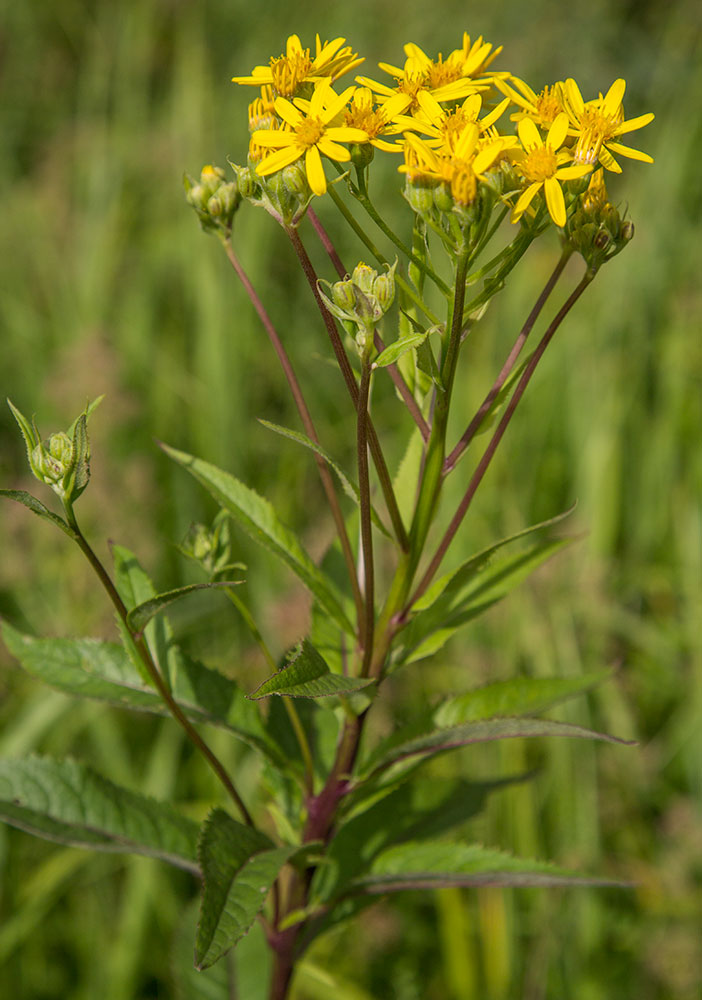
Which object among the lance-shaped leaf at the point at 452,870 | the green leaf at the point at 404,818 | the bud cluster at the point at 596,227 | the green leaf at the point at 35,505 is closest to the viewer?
the green leaf at the point at 35,505

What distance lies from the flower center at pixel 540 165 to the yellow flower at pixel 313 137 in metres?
0.20

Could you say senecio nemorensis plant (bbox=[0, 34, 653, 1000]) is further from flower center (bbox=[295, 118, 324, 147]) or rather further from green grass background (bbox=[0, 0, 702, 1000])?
green grass background (bbox=[0, 0, 702, 1000])

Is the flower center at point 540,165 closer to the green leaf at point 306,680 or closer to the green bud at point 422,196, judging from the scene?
the green bud at point 422,196

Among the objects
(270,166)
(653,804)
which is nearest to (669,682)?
(653,804)

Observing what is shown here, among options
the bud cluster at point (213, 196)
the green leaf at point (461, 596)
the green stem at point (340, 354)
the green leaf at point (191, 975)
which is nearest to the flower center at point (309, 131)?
the green stem at point (340, 354)

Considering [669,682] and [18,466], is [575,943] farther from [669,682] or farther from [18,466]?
[18,466]

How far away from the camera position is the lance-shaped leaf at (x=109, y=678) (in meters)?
1.27

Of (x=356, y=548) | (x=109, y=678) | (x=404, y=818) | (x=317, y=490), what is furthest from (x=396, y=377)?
(x=317, y=490)

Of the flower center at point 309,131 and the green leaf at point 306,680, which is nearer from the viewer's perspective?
the green leaf at point 306,680

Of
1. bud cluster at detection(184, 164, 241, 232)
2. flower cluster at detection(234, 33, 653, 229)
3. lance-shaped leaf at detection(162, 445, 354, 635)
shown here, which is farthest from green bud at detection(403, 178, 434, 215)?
lance-shaped leaf at detection(162, 445, 354, 635)

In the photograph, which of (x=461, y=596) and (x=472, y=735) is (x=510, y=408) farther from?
(x=472, y=735)

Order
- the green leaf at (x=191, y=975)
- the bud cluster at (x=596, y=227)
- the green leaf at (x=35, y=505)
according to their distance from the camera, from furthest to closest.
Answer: the green leaf at (x=191, y=975)
the bud cluster at (x=596, y=227)
the green leaf at (x=35, y=505)

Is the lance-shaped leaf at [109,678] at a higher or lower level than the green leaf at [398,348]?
lower

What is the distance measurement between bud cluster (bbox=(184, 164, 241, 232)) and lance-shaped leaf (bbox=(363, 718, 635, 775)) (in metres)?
0.79
